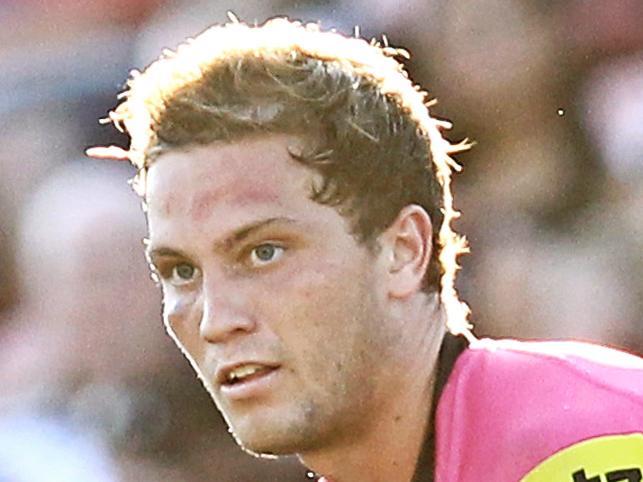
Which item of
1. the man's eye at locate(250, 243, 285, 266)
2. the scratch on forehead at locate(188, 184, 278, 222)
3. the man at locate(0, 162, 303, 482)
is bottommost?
the man's eye at locate(250, 243, 285, 266)

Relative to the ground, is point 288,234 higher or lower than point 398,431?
higher

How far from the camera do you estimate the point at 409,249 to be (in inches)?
138

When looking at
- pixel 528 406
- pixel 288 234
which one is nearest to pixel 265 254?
pixel 288 234

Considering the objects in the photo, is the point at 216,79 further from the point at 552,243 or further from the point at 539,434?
the point at 552,243

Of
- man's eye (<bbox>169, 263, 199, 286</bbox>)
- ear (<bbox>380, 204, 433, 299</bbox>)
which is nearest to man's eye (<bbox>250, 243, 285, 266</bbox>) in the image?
man's eye (<bbox>169, 263, 199, 286</bbox>)

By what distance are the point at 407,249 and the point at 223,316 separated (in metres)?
0.43

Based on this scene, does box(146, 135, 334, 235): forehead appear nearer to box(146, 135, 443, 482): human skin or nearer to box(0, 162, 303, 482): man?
box(146, 135, 443, 482): human skin

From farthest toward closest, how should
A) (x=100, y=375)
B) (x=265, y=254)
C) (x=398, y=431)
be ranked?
(x=100, y=375)
(x=398, y=431)
(x=265, y=254)

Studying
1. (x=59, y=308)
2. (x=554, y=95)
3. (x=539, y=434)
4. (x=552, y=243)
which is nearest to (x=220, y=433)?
(x=59, y=308)

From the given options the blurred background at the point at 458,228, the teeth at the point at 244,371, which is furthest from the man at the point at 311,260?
the blurred background at the point at 458,228

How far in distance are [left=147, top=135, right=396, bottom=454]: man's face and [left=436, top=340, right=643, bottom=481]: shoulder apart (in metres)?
0.20

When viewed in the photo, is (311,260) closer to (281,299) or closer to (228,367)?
(281,299)

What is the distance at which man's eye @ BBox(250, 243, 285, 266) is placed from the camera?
331cm

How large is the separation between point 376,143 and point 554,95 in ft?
7.70
